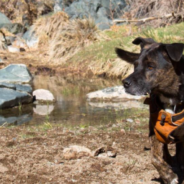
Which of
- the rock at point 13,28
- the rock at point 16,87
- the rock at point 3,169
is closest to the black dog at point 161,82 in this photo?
the rock at point 3,169

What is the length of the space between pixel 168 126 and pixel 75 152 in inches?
54.1

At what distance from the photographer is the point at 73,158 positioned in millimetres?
4180

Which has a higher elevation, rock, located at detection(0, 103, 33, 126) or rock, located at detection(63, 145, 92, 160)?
rock, located at detection(63, 145, 92, 160)

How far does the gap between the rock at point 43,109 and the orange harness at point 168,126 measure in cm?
453

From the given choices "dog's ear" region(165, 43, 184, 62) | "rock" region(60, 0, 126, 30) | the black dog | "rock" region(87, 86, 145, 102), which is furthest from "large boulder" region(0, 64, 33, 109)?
"rock" region(60, 0, 126, 30)

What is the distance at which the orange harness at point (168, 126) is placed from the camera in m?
3.21

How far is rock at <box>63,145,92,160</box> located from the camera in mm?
4176

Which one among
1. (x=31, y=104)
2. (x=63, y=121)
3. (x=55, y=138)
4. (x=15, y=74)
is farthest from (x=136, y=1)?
(x=55, y=138)

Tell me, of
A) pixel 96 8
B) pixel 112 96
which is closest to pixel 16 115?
pixel 112 96

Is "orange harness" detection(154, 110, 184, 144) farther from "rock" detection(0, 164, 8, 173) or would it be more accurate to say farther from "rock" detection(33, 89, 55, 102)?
"rock" detection(33, 89, 55, 102)

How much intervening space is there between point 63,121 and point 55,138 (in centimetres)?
184

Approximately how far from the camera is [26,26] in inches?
927

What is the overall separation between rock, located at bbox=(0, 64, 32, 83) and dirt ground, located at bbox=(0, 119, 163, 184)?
20.6ft

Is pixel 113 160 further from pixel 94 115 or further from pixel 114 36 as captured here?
pixel 114 36
